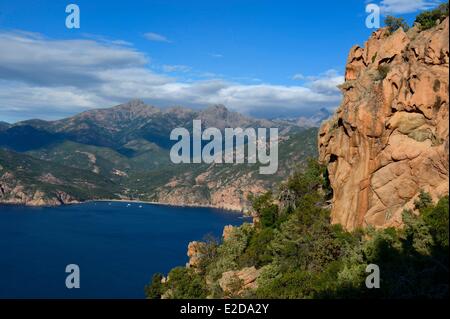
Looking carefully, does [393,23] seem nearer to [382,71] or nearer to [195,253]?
[382,71]

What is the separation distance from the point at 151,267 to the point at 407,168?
457 ft

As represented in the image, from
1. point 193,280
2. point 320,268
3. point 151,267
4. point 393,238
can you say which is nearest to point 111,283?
point 151,267

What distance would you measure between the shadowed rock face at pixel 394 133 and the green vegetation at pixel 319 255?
2920mm

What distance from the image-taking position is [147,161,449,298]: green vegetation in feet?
130

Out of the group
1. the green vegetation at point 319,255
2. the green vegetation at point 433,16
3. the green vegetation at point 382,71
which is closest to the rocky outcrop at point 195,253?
the green vegetation at point 319,255

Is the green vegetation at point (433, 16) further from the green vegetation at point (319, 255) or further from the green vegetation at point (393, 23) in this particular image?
the green vegetation at point (319, 255)

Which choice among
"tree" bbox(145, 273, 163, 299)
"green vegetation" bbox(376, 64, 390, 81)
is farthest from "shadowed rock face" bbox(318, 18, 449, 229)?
"tree" bbox(145, 273, 163, 299)

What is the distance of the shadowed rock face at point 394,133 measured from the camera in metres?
47.7

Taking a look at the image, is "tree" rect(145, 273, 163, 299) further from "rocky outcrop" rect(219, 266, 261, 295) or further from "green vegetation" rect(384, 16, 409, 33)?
"green vegetation" rect(384, 16, 409, 33)

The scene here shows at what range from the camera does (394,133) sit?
5175 cm

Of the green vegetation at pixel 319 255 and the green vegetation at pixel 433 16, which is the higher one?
the green vegetation at pixel 433 16

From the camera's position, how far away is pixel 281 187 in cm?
8744

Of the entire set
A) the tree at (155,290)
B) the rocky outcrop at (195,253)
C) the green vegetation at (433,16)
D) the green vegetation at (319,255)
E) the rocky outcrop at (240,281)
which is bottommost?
the tree at (155,290)
